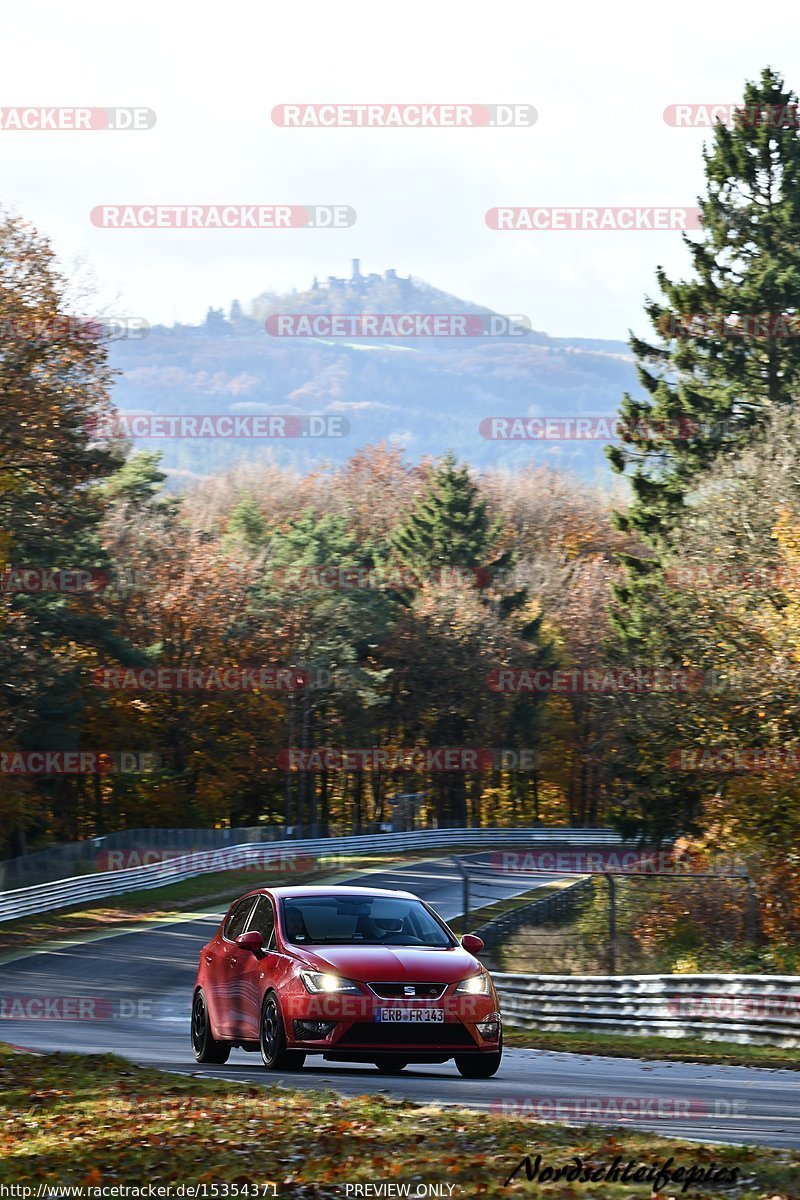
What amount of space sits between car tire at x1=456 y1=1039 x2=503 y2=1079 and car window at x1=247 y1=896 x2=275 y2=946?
6.26 ft

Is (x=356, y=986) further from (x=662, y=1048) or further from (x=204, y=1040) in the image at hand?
(x=662, y=1048)

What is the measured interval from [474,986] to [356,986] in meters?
0.96

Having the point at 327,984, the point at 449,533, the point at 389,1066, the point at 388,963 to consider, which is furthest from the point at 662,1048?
the point at 449,533

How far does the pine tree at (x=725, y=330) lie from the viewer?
53.1 meters

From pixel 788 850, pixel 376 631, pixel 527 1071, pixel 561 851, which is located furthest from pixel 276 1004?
pixel 376 631

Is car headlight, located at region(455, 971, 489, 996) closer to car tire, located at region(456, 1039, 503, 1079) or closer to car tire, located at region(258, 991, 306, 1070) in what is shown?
car tire, located at region(456, 1039, 503, 1079)

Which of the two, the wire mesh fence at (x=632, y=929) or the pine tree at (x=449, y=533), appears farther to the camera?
the pine tree at (x=449, y=533)

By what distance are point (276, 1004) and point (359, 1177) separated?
5344mm

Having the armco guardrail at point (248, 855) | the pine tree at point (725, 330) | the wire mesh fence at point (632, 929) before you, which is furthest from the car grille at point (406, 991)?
the pine tree at point (725, 330)

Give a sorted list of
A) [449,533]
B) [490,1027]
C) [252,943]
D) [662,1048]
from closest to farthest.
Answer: [490,1027], [252,943], [662,1048], [449,533]

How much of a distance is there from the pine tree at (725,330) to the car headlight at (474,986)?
40187 mm

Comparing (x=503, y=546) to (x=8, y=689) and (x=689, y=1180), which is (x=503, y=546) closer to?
(x=8, y=689)

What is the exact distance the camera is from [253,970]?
1455cm

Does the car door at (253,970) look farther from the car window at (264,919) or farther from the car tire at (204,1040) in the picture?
the car tire at (204,1040)
